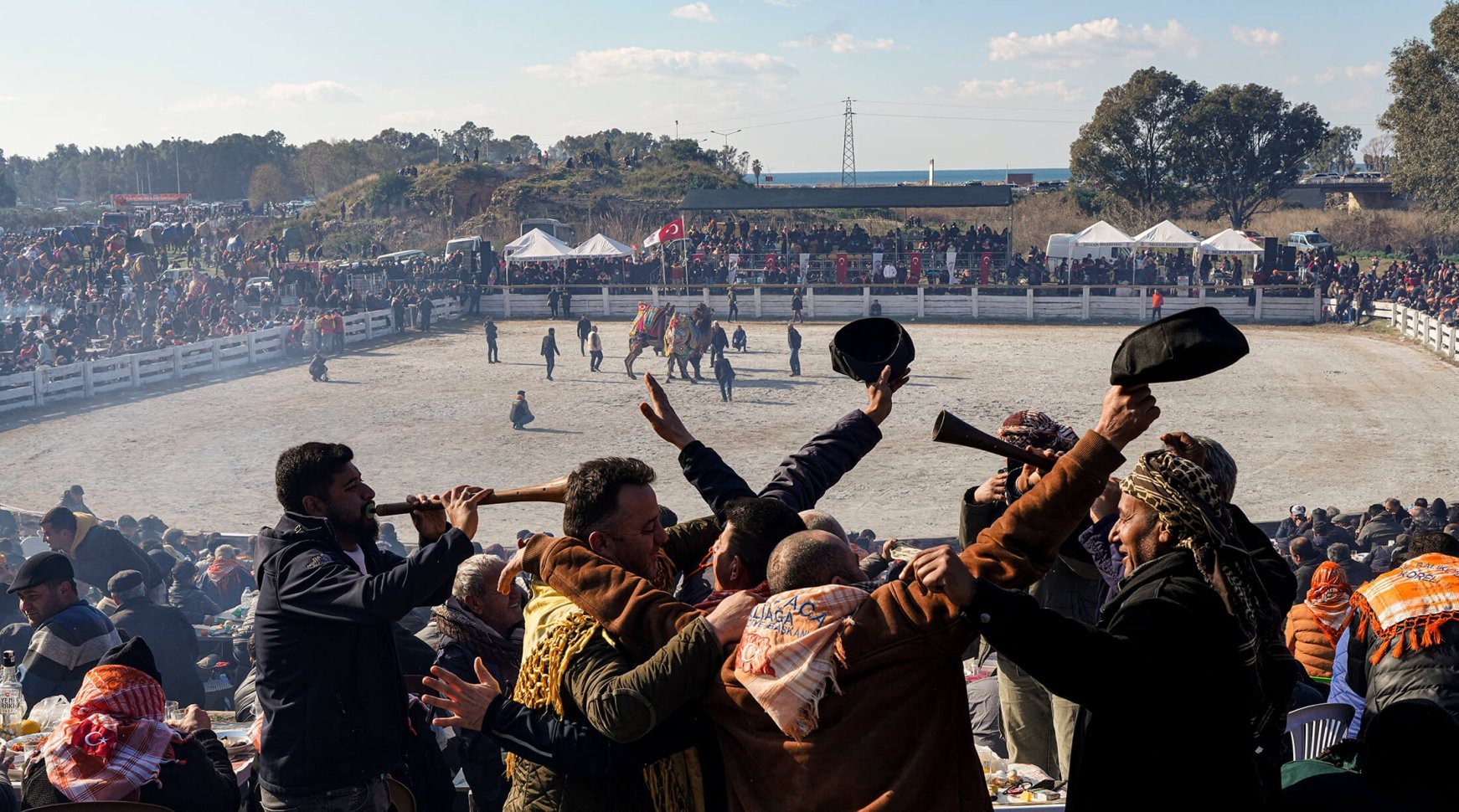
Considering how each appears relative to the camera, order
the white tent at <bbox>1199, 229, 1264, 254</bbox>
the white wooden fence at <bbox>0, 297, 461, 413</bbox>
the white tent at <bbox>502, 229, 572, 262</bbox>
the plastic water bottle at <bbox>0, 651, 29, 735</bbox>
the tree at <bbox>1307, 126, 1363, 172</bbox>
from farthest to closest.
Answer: the tree at <bbox>1307, 126, 1363, 172</bbox>, the white tent at <bbox>502, 229, 572, 262</bbox>, the white tent at <bbox>1199, 229, 1264, 254</bbox>, the white wooden fence at <bbox>0, 297, 461, 413</bbox>, the plastic water bottle at <bbox>0, 651, 29, 735</bbox>

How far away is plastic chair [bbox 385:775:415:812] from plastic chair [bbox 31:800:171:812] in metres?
0.73

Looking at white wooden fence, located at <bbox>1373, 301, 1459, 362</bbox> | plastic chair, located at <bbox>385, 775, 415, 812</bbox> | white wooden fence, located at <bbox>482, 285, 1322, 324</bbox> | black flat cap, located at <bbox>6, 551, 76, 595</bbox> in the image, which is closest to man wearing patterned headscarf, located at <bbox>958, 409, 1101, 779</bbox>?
plastic chair, located at <bbox>385, 775, 415, 812</bbox>

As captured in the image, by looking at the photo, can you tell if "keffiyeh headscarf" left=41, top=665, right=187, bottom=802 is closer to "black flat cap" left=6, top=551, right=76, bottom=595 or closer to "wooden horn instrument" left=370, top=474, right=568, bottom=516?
"wooden horn instrument" left=370, top=474, right=568, bottom=516

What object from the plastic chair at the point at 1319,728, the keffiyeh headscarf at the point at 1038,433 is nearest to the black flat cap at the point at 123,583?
the keffiyeh headscarf at the point at 1038,433

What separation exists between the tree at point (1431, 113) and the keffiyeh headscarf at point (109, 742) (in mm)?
38924

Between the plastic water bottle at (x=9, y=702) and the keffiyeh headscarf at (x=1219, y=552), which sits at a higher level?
the keffiyeh headscarf at (x=1219, y=552)

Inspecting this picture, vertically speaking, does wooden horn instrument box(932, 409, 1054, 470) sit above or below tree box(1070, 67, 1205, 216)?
below

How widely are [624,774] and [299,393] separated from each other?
21.5 metres

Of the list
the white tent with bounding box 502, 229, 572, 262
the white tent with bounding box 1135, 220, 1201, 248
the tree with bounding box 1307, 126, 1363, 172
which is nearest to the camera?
the white tent with bounding box 1135, 220, 1201, 248

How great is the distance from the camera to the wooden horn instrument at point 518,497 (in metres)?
3.48

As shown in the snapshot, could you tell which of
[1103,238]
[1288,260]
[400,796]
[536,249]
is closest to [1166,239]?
[1103,238]

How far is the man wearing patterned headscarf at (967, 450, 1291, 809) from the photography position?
8.57 feet

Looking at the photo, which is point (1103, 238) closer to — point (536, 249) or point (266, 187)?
point (536, 249)

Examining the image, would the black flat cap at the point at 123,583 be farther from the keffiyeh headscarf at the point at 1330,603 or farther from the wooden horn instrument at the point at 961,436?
the keffiyeh headscarf at the point at 1330,603
